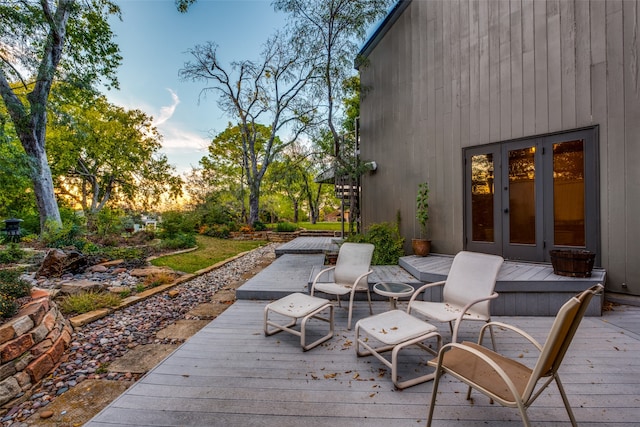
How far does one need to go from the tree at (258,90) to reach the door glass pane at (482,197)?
8.08m

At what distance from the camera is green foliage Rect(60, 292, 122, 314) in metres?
3.48

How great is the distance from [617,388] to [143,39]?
41.7ft

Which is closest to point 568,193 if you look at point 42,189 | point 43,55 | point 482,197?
point 482,197

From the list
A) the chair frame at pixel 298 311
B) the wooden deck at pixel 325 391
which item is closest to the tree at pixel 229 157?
the chair frame at pixel 298 311

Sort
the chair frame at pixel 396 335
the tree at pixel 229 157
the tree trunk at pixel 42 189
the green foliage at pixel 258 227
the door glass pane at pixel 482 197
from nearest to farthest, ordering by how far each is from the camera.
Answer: the chair frame at pixel 396 335, the door glass pane at pixel 482 197, the tree trunk at pixel 42 189, the green foliage at pixel 258 227, the tree at pixel 229 157

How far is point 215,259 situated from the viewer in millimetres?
7473

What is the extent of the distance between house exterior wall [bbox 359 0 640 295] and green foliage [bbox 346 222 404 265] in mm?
621

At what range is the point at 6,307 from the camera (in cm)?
233

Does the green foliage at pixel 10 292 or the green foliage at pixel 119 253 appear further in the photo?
the green foliage at pixel 119 253

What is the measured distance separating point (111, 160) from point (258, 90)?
8.88m

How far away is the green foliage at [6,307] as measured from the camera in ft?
7.58

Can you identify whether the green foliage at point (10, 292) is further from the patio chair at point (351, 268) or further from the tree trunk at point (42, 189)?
the tree trunk at point (42, 189)

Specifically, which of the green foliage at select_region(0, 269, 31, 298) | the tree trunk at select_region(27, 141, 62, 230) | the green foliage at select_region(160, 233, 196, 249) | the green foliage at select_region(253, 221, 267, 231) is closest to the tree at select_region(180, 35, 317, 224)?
the green foliage at select_region(253, 221, 267, 231)

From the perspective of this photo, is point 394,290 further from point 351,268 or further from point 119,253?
point 119,253
